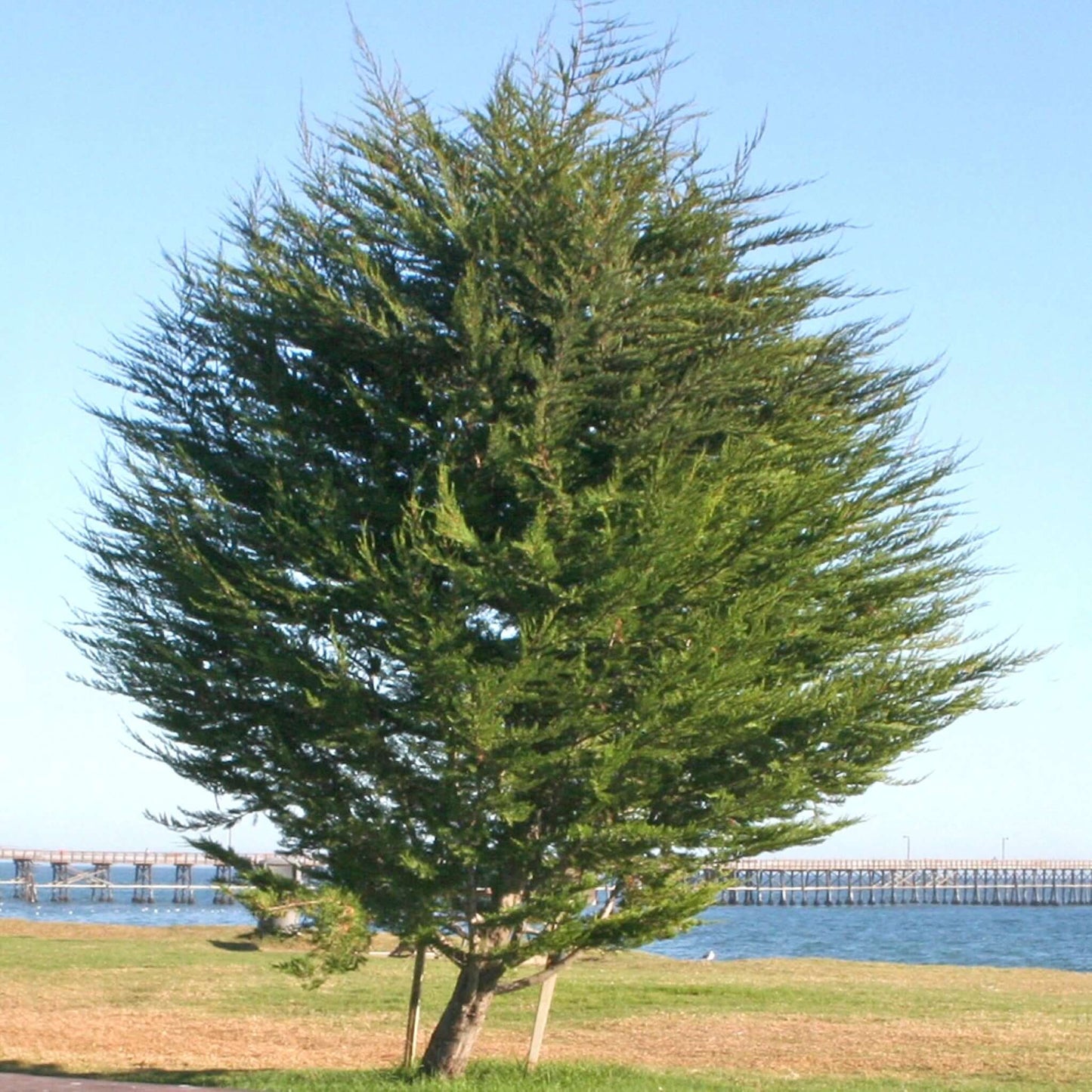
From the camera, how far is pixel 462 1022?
14.7 meters

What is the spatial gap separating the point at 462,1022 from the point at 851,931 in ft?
284

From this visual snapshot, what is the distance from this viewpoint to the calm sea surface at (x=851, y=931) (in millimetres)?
64000

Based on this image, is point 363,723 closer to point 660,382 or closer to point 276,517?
point 276,517

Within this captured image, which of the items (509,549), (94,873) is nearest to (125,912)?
(94,873)

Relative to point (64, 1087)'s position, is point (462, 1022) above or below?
below

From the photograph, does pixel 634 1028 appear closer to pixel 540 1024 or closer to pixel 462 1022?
pixel 540 1024

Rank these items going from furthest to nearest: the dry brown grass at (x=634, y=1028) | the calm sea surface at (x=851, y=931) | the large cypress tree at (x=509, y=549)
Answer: the calm sea surface at (x=851, y=931), the dry brown grass at (x=634, y=1028), the large cypress tree at (x=509, y=549)

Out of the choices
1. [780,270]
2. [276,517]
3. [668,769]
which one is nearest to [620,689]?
[668,769]

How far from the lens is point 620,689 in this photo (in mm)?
13500

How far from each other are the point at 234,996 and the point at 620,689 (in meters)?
14.9

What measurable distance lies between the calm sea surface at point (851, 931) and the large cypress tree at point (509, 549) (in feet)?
98.5

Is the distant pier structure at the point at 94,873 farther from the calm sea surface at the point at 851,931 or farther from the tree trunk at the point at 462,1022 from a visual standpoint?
the tree trunk at the point at 462,1022

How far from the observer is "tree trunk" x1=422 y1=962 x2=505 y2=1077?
47.9ft

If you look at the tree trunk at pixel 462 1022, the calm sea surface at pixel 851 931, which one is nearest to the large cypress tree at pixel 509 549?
the tree trunk at pixel 462 1022
